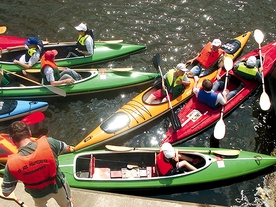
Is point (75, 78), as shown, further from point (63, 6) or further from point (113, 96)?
point (63, 6)

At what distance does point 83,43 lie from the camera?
899 cm

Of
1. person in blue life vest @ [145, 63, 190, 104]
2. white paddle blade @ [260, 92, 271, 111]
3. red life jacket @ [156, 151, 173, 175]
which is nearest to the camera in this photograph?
red life jacket @ [156, 151, 173, 175]

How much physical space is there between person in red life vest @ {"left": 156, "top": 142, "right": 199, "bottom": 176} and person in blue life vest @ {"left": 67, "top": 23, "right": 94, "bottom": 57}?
3787 millimetres

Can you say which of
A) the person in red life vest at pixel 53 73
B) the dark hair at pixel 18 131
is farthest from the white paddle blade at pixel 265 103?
the dark hair at pixel 18 131

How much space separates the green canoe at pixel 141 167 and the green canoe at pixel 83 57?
3.04 metres

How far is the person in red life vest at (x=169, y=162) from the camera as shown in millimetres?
6305

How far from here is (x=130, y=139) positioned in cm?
789

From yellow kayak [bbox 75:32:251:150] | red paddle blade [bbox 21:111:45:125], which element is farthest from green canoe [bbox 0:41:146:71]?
yellow kayak [bbox 75:32:251:150]

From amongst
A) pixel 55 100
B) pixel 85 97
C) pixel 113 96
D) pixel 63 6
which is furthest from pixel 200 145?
pixel 63 6

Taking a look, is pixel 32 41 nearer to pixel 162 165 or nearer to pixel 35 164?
pixel 162 165

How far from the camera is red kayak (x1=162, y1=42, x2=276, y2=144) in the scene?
7.52 m

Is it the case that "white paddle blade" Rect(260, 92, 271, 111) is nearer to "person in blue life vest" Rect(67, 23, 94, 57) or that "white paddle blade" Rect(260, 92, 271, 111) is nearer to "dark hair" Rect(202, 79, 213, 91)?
"dark hair" Rect(202, 79, 213, 91)

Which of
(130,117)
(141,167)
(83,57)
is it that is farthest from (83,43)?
(141,167)

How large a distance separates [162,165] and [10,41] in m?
5.81
